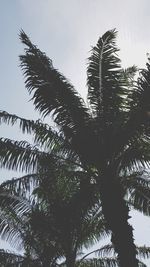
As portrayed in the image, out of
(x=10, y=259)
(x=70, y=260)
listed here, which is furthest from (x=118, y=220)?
(x=10, y=259)

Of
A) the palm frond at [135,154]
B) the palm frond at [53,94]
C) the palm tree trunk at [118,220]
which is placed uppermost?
the palm frond at [53,94]

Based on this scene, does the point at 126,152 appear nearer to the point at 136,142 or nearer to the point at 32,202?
the point at 136,142

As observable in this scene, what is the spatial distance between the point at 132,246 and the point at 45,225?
189 inches

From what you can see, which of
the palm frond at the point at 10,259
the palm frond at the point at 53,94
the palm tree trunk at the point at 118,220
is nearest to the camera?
the palm tree trunk at the point at 118,220

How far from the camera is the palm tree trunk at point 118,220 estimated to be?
889 cm

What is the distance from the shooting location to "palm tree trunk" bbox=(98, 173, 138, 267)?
8891mm

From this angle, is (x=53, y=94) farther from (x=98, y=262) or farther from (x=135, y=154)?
(x=98, y=262)

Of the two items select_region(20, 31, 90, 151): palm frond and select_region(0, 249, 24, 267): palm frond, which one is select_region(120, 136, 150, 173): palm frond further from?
select_region(0, 249, 24, 267): palm frond

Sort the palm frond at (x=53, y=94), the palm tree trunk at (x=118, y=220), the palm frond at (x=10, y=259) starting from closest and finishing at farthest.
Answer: the palm tree trunk at (x=118, y=220)
the palm frond at (x=53, y=94)
the palm frond at (x=10, y=259)

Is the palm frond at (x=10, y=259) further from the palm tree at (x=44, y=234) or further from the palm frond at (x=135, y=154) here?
the palm frond at (x=135, y=154)

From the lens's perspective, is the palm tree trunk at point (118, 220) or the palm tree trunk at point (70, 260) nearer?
the palm tree trunk at point (118, 220)

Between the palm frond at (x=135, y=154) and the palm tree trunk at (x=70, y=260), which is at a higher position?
the palm frond at (x=135, y=154)

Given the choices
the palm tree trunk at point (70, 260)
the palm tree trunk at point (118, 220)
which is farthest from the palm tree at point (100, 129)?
the palm tree trunk at point (70, 260)

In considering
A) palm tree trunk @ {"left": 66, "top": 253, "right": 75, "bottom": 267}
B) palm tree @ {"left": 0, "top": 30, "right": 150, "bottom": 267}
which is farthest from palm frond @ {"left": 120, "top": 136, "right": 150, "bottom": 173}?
palm tree trunk @ {"left": 66, "top": 253, "right": 75, "bottom": 267}
